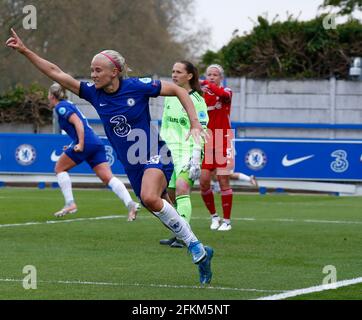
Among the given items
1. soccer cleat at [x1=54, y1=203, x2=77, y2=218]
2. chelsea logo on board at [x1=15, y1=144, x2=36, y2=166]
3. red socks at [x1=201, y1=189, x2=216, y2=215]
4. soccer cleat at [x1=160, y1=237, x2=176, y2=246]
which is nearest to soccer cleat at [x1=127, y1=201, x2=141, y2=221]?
red socks at [x1=201, y1=189, x2=216, y2=215]

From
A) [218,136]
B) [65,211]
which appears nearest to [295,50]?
[65,211]

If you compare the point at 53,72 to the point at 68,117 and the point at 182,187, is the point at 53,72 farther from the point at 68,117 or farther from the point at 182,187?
the point at 68,117

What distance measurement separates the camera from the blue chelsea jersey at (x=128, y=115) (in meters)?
9.39

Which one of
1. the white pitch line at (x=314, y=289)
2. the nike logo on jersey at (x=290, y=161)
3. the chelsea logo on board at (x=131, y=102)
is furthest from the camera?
the nike logo on jersey at (x=290, y=161)

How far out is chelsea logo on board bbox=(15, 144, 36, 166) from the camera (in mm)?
26000

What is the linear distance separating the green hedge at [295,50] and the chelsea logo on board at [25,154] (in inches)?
440

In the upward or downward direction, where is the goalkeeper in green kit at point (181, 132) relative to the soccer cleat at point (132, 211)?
upward

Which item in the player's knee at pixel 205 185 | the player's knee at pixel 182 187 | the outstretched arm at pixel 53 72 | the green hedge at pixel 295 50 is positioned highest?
the green hedge at pixel 295 50

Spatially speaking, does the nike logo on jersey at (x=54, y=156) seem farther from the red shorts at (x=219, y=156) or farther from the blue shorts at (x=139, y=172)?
the blue shorts at (x=139, y=172)

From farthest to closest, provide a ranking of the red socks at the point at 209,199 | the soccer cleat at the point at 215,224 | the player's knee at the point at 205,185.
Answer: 1. the red socks at the point at 209,199
2. the player's knee at the point at 205,185
3. the soccer cleat at the point at 215,224

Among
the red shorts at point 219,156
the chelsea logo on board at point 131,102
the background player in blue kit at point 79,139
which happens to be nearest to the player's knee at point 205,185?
the red shorts at point 219,156

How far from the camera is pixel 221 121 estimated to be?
1459 centimetres

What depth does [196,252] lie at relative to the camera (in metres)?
8.96

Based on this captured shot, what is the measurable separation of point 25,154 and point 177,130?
1396cm
